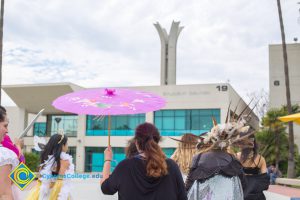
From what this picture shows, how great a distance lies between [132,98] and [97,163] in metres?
36.4

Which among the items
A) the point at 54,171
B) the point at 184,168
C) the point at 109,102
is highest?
the point at 109,102

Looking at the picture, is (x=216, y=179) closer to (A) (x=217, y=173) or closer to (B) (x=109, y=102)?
(A) (x=217, y=173)

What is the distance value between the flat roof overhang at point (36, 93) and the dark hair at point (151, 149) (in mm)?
35722

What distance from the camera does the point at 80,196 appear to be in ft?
45.0

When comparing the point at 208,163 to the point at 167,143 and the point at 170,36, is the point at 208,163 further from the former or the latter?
the point at 170,36

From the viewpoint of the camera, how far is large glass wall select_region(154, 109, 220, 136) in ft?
122

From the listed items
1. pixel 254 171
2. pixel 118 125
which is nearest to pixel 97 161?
pixel 118 125

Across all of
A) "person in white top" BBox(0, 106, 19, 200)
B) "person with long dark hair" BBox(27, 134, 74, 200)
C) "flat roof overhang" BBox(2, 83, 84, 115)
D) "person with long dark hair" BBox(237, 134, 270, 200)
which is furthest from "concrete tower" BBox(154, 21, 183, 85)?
"person in white top" BBox(0, 106, 19, 200)

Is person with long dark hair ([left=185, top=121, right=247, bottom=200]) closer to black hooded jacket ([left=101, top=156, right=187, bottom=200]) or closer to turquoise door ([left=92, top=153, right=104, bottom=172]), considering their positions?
black hooded jacket ([left=101, top=156, right=187, bottom=200])

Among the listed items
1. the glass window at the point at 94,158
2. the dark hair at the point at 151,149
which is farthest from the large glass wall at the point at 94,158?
the dark hair at the point at 151,149

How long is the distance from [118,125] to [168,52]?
1268cm

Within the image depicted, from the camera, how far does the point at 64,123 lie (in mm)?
44344

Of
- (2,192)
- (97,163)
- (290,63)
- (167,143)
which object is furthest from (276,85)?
(2,192)

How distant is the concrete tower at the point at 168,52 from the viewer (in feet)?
157
